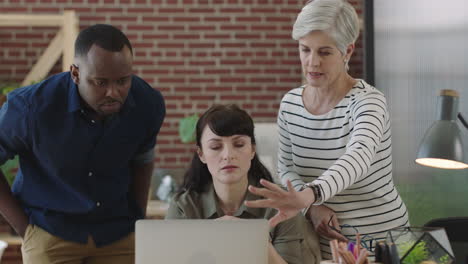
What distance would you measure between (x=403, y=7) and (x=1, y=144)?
3.56m

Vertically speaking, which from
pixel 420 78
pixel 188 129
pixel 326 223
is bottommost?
pixel 188 129

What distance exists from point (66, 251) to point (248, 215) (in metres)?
0.58

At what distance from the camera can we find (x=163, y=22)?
Answer: 235 inches

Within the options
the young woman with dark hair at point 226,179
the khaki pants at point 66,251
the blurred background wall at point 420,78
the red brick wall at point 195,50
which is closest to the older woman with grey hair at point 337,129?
the young woman with dark hair at point 226,179

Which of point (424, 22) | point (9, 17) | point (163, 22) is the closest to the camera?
point (424, 22)

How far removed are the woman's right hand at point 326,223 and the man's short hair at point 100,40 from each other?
0.75 metres

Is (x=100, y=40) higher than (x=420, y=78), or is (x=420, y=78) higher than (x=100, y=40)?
(x=100, y=40)

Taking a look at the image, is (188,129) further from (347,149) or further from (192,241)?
(192,241)

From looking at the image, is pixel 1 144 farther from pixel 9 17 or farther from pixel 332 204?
pixel 9 17

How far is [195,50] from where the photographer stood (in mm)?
5992

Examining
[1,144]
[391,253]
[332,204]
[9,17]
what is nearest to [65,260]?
[1,144]

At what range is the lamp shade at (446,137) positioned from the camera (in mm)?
2020

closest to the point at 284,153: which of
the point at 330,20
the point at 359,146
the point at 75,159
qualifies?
the point at 359,146

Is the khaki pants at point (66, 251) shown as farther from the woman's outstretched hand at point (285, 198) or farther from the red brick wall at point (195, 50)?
the red brick wall at point (195, 50)
